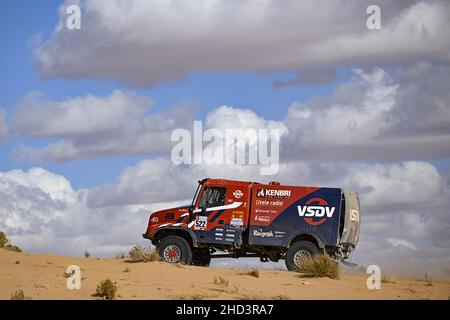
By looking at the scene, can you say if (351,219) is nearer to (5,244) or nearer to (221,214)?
(221,214)

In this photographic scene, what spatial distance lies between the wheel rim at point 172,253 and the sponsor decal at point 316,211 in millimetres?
4538

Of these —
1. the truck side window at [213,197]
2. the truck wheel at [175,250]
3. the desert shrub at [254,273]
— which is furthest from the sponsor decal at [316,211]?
the truck wheel at [175,250]

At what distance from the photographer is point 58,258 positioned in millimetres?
31781

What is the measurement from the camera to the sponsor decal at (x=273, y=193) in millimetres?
29375

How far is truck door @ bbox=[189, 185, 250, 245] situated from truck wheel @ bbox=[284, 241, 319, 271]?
1794 mm

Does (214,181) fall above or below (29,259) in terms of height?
above

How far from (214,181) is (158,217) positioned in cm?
251

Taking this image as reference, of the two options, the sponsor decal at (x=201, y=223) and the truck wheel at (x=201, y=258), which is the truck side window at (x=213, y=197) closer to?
the sponsor decal at (x=201, y=223)

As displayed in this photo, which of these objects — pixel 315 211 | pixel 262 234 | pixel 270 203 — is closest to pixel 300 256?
pixel 262 234
